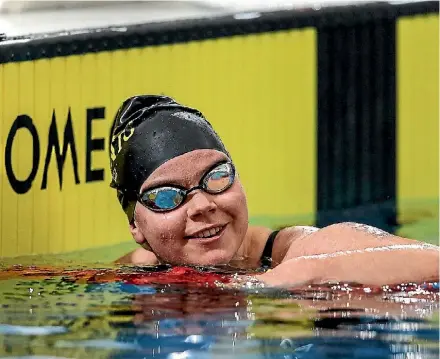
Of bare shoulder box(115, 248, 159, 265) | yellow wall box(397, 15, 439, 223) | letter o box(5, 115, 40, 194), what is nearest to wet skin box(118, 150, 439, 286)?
bare shoulder box(115, 248, 159, 265)

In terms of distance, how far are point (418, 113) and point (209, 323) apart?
2781 millimetres

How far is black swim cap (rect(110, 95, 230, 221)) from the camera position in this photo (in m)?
3.22

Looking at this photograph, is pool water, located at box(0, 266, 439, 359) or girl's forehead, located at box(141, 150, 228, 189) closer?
pool water, located at box(0, 266, 439, 359)

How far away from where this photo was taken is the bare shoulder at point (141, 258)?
350cm

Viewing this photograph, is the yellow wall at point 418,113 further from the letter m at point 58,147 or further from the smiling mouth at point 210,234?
the smiling mouth at point 210,234

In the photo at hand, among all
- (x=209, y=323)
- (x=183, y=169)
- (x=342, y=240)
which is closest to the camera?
(x=209, y=323)

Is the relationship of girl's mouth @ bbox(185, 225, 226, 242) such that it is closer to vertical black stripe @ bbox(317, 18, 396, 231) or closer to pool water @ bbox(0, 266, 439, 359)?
pool water @ bbox(0, 266, 439, 359)

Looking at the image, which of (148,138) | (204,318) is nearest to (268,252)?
(148,138)

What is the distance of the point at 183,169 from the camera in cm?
319

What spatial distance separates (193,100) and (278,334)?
2.24 metres

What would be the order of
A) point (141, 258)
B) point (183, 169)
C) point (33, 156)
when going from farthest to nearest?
point (33, 156)
point (141, 258)
point (183, 169)

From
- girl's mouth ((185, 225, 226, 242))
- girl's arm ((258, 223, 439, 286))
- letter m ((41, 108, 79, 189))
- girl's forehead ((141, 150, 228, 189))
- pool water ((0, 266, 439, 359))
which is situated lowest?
pool water ((0, 266, 439, 359))

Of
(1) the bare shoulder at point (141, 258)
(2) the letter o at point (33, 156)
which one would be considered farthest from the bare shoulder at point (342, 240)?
(2) the letter o at point (33, 156)

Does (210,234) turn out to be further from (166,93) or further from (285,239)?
(166,93)
